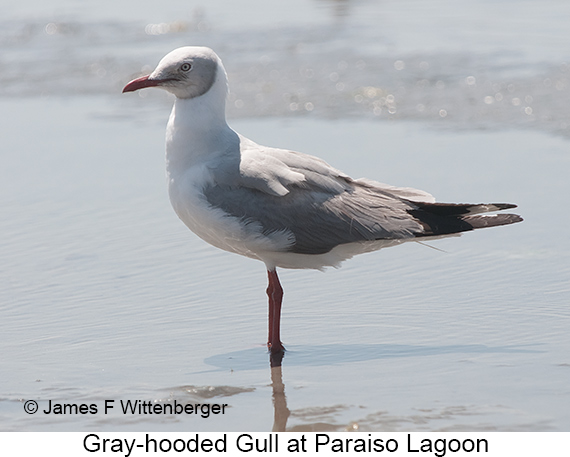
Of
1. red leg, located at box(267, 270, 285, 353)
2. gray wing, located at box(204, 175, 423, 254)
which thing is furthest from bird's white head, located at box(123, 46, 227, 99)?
red leg, located at box(267, 270, 285, 353)

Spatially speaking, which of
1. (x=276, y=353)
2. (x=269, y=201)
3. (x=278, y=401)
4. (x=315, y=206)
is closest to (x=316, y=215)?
(x=315, y=206)

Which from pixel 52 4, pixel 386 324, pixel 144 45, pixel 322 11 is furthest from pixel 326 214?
pixel 52 4

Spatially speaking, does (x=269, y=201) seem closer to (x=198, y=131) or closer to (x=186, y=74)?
(x=198, y=131)

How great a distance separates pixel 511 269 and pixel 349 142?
3.11 m

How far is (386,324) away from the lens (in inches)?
229

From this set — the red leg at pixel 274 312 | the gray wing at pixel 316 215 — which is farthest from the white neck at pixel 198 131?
the red leg at pixel 274 312

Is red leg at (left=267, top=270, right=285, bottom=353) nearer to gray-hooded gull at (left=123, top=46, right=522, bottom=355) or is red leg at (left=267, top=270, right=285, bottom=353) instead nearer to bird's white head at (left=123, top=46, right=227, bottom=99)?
gray-hooded gull at (left=123, top=46, right=522, bottom=355)

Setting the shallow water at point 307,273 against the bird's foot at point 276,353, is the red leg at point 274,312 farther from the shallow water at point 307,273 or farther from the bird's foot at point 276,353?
the shallow water at point 307,273

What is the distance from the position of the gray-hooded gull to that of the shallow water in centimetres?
49

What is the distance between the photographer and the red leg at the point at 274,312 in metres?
5.61

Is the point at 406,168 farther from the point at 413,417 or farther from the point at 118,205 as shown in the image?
the point at 413,417

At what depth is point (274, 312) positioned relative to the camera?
5.77m

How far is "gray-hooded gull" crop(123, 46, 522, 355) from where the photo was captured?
18.3ft

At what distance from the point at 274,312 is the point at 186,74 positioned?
144 centimetres
